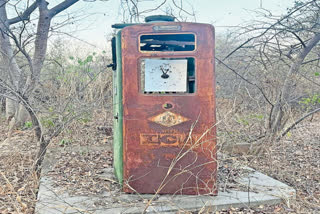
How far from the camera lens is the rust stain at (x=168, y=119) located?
112 inches

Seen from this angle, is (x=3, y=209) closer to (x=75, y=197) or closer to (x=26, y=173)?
(x=75, y=197)

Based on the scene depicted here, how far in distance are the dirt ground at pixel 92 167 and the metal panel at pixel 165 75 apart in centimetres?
83

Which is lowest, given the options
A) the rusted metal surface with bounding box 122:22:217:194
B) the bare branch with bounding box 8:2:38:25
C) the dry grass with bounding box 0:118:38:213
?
the dry grass with bounding box 0:118:38:213

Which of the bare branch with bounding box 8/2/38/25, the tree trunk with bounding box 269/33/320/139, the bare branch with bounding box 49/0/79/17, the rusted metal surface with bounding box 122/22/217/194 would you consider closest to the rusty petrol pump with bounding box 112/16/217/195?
the rusted metal surface with bounding box 122/22/217/194

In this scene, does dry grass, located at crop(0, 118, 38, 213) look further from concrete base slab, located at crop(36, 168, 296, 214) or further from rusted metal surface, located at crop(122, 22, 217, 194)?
rusted metal surface, located at crop(122, 22, 217, 194)

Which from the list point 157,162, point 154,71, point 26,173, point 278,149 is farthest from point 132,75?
point 278,149

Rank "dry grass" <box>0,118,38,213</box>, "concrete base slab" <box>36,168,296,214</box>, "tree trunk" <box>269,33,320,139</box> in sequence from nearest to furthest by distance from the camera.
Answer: "concrete base slab" <box>36,168,296,214</box> → "dry grass" <box>0,118,38,213</box> → "tree trunk" <box>269,33,320,139</box>

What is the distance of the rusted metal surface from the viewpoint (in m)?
2.81

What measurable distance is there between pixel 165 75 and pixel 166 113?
351 millimetres

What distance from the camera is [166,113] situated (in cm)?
284

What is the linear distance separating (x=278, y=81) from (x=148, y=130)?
117 inches

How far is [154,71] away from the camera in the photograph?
115 inches

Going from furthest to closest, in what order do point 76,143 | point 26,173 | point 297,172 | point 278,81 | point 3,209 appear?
point 76,143, point 278,81, point 297,172, point 26,173, point 3,209

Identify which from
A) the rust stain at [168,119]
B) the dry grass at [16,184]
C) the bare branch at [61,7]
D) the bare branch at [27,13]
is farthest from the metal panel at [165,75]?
the bare branch at [27,13]
